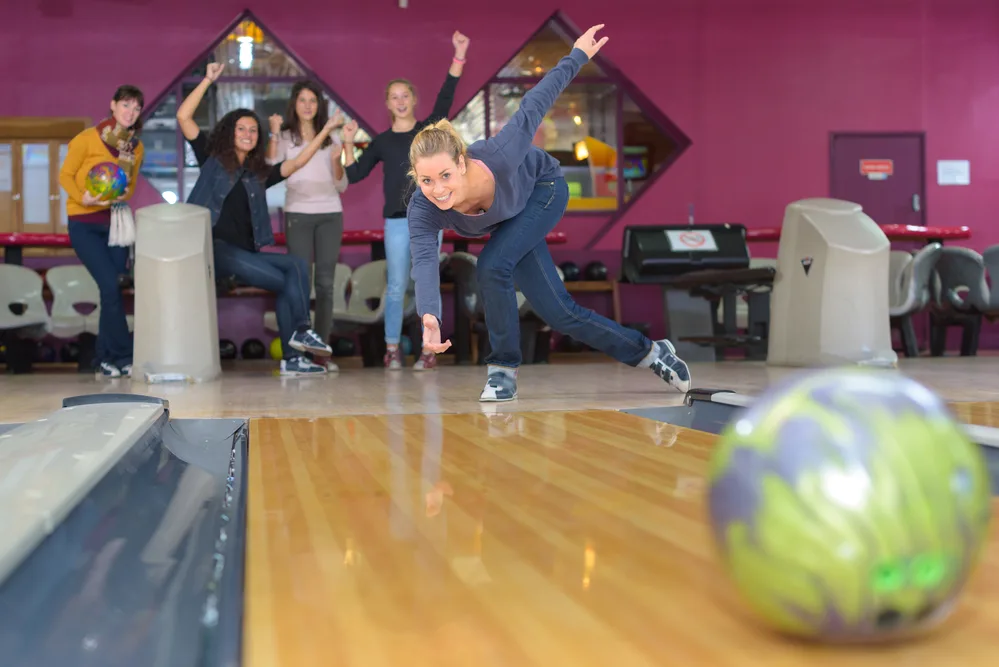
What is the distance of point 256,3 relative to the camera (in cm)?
759

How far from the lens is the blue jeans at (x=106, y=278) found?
4379mm

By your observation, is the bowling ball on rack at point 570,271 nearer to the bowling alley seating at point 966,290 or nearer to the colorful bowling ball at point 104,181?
the bowling alley seating at point 966,290

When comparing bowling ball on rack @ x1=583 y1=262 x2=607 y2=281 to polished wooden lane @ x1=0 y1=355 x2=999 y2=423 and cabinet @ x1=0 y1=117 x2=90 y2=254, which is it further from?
cabinet @ x1=0 y1=117 x2=90 y2=254

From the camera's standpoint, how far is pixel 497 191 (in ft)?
8.43

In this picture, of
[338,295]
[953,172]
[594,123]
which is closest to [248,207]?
[338,295]

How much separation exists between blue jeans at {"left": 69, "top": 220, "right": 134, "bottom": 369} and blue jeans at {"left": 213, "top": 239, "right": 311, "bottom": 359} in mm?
457

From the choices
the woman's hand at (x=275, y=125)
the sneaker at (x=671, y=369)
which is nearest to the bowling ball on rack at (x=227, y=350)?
the woman's hand at (x=275, y=125)

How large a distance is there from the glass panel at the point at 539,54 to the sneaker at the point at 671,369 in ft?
17.2

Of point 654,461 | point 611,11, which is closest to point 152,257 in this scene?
point 654,461

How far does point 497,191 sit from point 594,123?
237 inches

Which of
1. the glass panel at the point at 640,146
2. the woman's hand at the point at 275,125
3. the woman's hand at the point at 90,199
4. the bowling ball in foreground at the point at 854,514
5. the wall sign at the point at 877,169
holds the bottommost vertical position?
the bowling ball in foreground at the point at 854,514

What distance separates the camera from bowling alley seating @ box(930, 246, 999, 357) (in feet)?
18.3

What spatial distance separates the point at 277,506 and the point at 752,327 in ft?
15.8

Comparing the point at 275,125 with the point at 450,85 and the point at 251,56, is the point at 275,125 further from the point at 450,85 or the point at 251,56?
the point at 251,56
